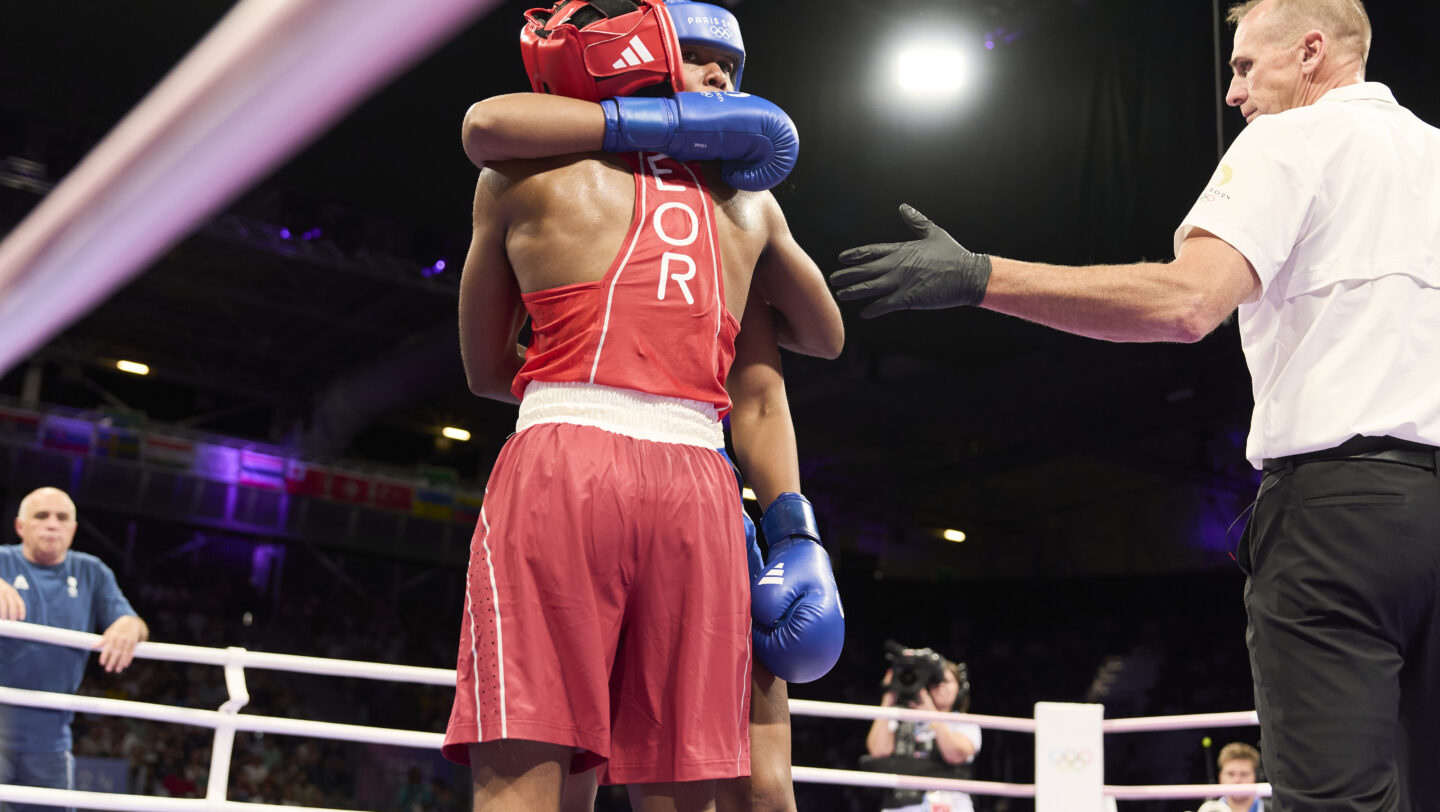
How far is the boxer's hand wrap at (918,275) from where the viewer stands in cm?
145

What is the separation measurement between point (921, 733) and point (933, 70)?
11.5 ft

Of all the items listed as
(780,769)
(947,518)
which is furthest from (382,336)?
(780,769)

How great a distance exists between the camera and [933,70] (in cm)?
639

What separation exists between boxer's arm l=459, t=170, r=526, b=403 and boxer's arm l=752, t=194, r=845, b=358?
1.20 ft

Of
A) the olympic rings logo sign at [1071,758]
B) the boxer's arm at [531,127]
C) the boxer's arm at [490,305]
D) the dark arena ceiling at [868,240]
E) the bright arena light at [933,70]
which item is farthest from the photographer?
the bright arena light at [933,70]

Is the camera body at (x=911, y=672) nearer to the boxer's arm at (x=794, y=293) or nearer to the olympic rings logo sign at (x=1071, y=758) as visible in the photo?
the olympic rings logo sign at (x=1071, y=758)

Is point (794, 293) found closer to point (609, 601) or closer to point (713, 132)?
point (713, 132)

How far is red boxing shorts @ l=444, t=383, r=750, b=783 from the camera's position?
1449mm

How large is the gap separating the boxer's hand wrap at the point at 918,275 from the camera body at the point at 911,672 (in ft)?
10.2

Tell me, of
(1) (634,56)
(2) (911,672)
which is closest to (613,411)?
(1) (634,56)

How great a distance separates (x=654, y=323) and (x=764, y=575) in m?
0.36

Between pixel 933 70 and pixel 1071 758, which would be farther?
pixel 933 70

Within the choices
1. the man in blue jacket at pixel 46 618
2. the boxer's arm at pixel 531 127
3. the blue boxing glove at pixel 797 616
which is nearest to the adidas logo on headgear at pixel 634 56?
the boxer's arm at pixel 531 127

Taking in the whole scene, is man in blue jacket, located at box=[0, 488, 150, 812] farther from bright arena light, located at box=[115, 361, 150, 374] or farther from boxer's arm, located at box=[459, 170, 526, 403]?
bright arena light, located at box=[115, 361, 150, 374]
